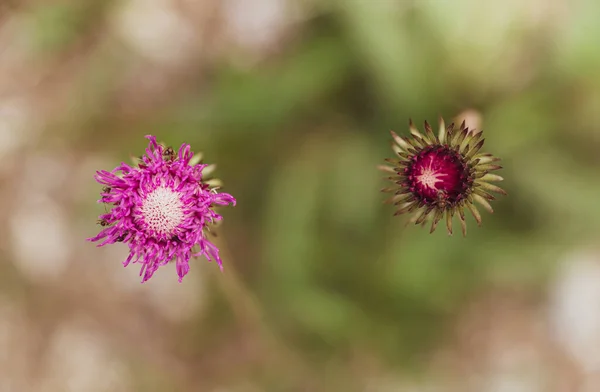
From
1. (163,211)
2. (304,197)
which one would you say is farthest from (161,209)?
(304,197)

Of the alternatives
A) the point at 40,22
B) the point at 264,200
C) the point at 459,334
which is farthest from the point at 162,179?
the point at 40,22

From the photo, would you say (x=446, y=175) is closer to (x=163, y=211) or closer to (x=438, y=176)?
(x=438, y=176)

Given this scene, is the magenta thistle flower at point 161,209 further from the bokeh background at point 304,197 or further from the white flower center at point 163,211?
the bokeh background at point 304,197

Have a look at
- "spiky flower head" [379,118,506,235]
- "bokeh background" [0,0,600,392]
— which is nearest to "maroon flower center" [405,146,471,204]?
"spiky flower head" [379,118,506,235]

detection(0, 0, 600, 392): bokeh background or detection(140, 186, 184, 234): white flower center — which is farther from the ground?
detection(0, 0, 600, 392): bokeh background

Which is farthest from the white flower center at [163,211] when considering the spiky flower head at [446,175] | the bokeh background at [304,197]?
the spiky flower head at [446,175]

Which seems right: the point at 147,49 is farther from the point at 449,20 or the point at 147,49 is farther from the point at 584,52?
the point at 584,52

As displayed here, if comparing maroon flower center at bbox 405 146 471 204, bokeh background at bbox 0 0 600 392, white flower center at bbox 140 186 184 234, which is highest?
bokeh background at bbox 0 0 600 392

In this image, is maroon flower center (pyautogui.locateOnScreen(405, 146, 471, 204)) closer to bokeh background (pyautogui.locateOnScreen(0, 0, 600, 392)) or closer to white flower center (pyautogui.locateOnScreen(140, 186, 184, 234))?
bokeh background (pyautogui.locateOnScreen(0, 0, 600, 392))
